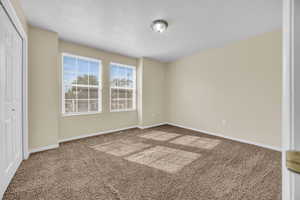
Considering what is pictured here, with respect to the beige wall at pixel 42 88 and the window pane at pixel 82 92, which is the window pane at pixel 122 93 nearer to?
the window pane at pixel 82 92

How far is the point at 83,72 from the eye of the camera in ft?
11.6

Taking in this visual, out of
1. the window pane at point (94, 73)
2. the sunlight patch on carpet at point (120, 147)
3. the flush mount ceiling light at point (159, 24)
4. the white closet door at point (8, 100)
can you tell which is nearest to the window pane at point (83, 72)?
the window pane at point (94, 73)

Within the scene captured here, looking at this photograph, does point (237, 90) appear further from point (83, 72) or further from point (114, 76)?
point (83, 72)

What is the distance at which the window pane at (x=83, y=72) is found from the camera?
3.46 metres

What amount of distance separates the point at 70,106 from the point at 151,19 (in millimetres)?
2912

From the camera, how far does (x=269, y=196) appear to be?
4.81 feet

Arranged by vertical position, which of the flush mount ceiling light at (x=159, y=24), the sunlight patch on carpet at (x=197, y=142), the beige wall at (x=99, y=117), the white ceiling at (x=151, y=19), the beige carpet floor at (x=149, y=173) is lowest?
the beige carpet floor at (x=149, y=173)

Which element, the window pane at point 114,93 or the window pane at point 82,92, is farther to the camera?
the window pane at point 114,93

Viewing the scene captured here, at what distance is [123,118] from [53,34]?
2.90 meters

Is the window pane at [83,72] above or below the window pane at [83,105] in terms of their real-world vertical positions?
above

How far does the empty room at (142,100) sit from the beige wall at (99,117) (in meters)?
0.03

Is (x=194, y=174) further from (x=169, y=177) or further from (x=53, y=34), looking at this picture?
(x=53, y=34)

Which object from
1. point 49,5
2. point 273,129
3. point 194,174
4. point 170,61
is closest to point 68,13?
point 49,5

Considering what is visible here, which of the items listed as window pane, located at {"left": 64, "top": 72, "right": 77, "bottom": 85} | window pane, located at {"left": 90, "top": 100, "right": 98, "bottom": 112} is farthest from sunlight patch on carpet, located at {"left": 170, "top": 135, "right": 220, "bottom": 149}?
window pane, located at {"left": 64, "top": 72, "right": 77, "bottom": 85}
